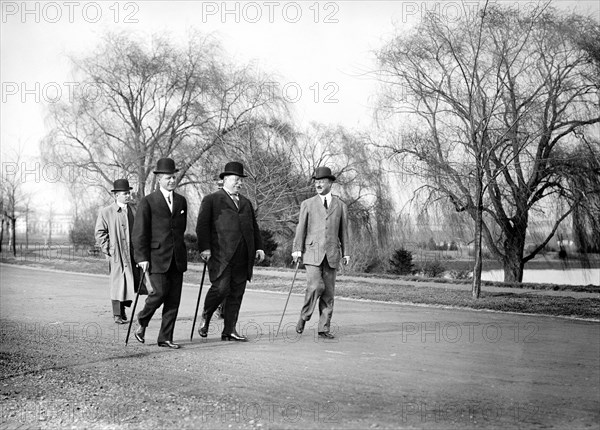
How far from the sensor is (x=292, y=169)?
1107 inches

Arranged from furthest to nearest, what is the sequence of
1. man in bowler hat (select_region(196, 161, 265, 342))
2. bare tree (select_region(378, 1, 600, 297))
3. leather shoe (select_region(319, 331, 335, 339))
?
bare tree (select_region(378, 1, 600, 297)), leather shoe (select_region(319, 331, 335, 339)), man in bowler hat (select_region(196, 161, 265, 342))

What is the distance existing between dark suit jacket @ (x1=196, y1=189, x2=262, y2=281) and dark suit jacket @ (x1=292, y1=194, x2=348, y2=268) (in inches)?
28.9

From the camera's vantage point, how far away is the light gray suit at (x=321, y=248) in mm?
9344

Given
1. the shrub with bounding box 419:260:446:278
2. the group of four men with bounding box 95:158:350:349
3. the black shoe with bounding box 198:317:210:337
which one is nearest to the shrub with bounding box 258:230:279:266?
the shrub with bounding box 419:260:446:278

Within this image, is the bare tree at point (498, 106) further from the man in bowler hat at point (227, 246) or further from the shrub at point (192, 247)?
the shrub at point (192, 247)

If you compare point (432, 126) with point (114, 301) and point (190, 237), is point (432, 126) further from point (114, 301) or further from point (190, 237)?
point (190, 237)

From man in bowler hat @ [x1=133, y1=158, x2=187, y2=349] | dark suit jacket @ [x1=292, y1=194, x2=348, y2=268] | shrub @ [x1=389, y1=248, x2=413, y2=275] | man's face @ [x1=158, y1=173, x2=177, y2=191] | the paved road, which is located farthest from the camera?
shrub @ [x1=389, y1=248, x2=413, y2=275]

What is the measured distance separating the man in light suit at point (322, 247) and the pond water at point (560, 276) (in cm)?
1506

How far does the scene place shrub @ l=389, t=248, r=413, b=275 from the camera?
28656 millimetres

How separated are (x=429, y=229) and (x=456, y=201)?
12.0 feet

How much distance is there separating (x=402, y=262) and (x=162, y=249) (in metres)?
21.2

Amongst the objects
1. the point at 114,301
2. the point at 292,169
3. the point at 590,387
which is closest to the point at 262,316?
the point at 114,301

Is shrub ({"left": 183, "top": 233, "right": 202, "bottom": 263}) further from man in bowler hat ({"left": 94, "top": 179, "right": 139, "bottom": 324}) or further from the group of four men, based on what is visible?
the group of four men

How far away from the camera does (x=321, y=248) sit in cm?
943
